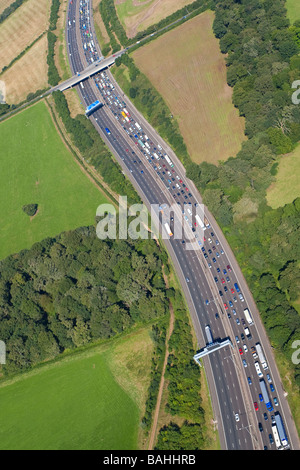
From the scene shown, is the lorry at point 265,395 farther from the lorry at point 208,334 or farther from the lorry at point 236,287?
the lorry at point 236,287

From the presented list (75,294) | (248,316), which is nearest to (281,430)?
(248,316)

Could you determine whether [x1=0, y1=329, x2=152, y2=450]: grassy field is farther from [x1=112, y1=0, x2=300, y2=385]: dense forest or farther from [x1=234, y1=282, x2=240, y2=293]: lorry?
[x1=112, y1=0, x2=300, y2=385]: dense forest

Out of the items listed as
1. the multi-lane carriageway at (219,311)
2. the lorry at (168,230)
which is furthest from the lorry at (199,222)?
the lorry at (168,230)

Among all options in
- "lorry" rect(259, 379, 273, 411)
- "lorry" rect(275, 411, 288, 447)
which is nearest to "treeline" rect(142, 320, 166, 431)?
"lorry" rect(259, 379, 273, 411)

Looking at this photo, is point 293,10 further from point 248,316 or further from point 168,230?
point 248,316

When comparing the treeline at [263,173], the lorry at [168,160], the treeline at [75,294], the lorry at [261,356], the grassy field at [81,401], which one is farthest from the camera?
the lorry at [168,160]

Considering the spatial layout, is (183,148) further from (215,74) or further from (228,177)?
(215,74)

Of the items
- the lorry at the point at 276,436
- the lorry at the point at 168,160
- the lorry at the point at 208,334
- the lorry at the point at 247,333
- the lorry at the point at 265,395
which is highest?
the lorry at the point at 168,160
